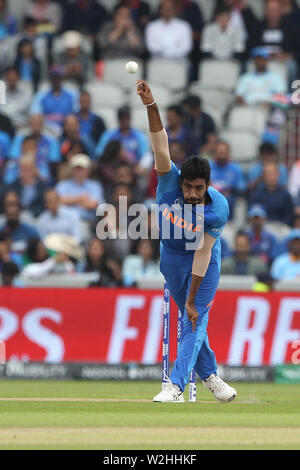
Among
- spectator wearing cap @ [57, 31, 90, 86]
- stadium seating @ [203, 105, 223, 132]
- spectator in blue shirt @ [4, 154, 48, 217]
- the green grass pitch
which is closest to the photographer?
the green grass pitch

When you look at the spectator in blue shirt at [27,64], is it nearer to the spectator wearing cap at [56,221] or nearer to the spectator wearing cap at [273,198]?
the spectator wearing cap at [56,221]

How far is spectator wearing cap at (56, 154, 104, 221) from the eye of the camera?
1628 centimetres

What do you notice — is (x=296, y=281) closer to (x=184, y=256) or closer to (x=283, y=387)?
(x=283, y=387)

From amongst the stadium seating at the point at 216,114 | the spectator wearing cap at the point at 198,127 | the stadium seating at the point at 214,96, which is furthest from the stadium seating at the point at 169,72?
the spectator wearing cap at the point at 198,127

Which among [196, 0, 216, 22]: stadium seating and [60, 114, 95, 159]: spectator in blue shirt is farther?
[196, 0, 216, 22]: stadium seating

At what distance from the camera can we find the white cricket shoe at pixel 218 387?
30.2 feet

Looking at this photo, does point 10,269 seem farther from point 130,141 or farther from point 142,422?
point 142,422

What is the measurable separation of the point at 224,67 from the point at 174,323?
6468 millimetres

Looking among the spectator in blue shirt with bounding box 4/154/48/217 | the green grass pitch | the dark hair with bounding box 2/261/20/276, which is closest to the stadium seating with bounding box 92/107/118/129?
the spectator in blue shirt with bounding box 4/154/48/217

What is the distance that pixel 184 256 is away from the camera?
8914 millimetres

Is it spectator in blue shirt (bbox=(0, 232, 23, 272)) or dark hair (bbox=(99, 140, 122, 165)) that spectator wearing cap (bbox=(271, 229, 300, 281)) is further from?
dark hair (bbox=(99, 140, 122, 165))

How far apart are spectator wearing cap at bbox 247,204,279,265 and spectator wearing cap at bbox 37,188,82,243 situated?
7.27ft

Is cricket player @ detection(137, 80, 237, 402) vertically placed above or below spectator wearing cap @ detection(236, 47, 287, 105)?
below

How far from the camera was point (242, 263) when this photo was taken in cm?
1477
